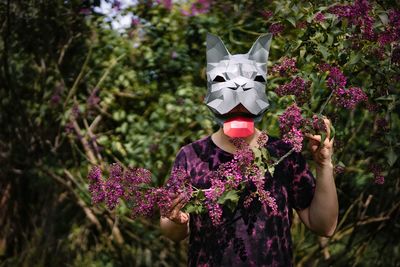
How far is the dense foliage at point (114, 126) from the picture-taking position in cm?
394

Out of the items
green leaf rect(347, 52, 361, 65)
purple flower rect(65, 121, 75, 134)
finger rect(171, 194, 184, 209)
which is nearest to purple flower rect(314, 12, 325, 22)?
green leaf rect(347, 52, 361, 65)

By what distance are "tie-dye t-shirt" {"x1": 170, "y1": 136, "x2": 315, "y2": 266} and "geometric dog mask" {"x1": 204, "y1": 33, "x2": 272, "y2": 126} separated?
0.16 m

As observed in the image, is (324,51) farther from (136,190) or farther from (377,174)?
(136,190)

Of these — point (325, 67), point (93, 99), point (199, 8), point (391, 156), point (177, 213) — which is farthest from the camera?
point (93, 99)

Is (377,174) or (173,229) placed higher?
(377,174)

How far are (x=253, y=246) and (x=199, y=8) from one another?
2.23 meters

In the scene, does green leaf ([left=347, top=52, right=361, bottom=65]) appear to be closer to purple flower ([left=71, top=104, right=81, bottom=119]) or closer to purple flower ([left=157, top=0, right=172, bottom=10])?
purple flower ([left=157, top=0, right=172, bottom=10])

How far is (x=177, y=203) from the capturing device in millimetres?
2102

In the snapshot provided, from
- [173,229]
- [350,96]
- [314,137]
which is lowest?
[173,229]

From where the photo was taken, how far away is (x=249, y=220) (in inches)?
88.2

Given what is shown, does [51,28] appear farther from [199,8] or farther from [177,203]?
[177,203]

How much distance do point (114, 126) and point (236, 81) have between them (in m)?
2.38

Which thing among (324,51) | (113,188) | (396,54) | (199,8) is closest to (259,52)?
(324,51)

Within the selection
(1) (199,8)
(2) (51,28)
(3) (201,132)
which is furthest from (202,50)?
(2) (51,28)
